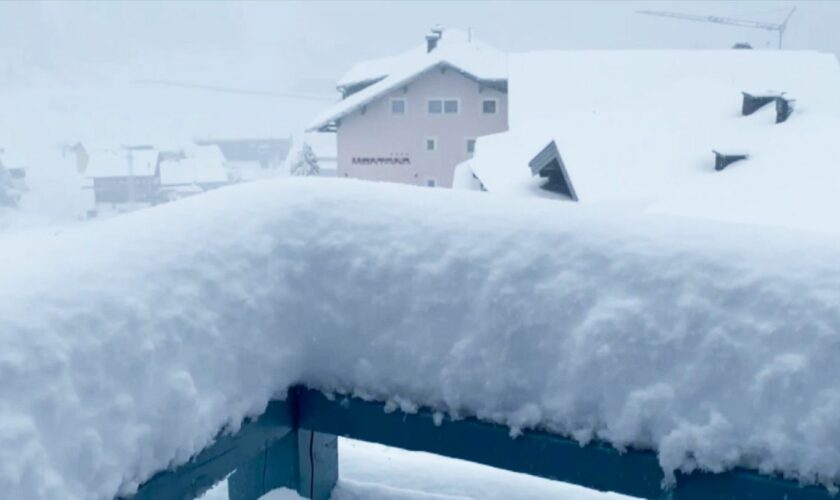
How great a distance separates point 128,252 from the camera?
74.2 inches

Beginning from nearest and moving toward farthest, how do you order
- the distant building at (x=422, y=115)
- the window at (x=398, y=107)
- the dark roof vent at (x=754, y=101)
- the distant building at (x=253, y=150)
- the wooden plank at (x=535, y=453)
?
the wooden plank at (x=535, y=453)
the dark roof vent at (x=754, y=101)
the distant building at (x=422, y=115)
the window at (x=398, y=107)
the distant building at (x=253, y=150)

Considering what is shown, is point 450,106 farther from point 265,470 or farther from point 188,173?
point 265,470

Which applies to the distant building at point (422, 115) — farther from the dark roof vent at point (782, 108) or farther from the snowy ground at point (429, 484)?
the snowy ground at point (429, 484)

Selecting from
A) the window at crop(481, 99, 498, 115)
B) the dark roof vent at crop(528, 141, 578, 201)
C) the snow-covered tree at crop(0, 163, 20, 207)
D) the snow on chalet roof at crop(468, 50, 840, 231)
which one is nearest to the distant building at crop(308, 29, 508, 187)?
the window at crop(481, 99, 498, 115)

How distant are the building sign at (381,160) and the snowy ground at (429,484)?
763 inches

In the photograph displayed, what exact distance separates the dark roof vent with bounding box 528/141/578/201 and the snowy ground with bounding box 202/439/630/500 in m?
9.89

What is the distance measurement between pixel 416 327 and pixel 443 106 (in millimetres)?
20518

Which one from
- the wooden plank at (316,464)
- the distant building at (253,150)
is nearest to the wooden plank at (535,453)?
the wooden plank at (316,464)

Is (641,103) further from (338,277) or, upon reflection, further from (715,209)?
(338,277)

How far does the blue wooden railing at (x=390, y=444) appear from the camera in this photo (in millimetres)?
1784

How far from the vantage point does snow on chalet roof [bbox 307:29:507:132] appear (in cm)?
2130

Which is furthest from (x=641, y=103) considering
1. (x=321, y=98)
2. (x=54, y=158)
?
(x=321, y=98)

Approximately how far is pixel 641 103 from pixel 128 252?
14.7 metres

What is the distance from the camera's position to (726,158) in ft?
34.7
